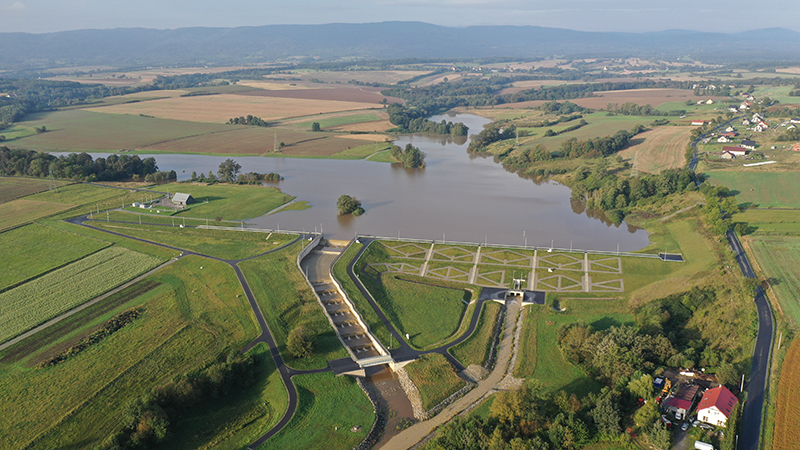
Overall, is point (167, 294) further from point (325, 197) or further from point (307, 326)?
point (325, 197)

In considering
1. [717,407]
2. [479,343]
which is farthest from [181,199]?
[717,407]

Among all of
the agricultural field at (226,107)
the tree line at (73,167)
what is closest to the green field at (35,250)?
the tree line at (73,167)

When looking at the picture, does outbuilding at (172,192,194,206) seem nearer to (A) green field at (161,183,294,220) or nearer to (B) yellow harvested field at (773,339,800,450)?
(A) green field at (161,183,294,220)

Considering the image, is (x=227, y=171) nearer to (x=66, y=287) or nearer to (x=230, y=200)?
(x=230, y=200)

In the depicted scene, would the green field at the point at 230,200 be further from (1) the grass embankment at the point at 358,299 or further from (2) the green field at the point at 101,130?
(2) the green field at the point at 101,130

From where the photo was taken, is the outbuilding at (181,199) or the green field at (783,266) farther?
the outbuilding at (181,199)

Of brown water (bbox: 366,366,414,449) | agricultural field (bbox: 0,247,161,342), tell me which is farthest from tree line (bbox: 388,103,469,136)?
brown water (bbox: 366,366,414,449)
